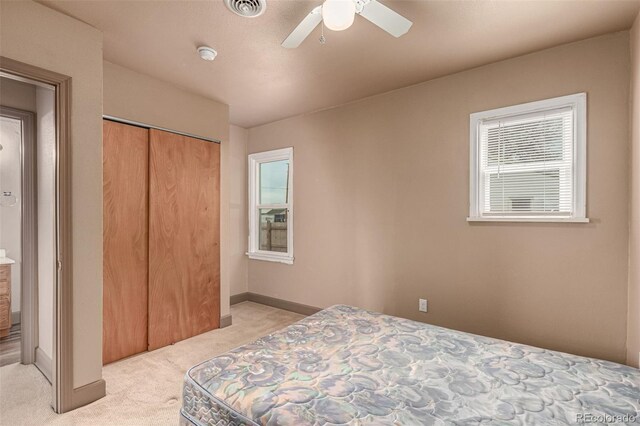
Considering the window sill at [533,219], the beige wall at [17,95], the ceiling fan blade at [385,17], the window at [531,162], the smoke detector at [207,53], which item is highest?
the smoke detector at [207,53]

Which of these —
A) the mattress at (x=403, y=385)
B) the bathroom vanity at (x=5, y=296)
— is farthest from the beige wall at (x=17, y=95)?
the mattress at (x=403, y=385)

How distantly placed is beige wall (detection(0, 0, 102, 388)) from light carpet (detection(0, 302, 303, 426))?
0.22m

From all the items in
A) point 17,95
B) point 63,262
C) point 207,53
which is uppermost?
point 207,53

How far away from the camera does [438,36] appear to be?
2.26m

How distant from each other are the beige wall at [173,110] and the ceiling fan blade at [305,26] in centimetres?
171

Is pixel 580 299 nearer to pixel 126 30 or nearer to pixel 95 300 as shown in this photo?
pixel 95 300

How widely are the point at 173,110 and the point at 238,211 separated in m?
1.78

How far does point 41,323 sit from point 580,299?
423 cm

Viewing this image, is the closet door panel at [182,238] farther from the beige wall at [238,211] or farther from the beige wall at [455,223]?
the beige wall at [455,223]

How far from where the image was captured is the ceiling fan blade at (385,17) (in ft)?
5.27

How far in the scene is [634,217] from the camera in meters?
2.07

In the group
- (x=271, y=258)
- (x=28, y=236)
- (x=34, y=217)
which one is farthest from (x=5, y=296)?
(x=271, y=258)

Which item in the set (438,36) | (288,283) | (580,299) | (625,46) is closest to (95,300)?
(288,283)

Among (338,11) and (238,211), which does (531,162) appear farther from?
(238,211)
